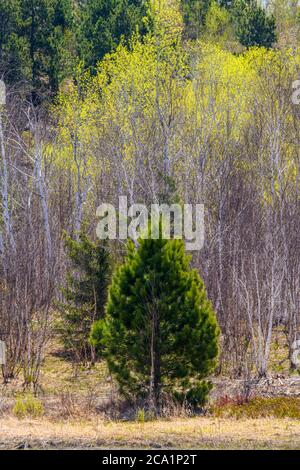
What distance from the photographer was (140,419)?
46.1 ft

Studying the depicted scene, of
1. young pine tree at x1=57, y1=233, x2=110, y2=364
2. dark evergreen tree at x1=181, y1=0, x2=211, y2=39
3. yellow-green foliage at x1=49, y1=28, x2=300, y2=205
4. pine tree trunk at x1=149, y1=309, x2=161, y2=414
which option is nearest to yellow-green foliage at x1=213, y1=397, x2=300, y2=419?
pine tree trunk at x1=149, y1=309, x2=161, y2=414

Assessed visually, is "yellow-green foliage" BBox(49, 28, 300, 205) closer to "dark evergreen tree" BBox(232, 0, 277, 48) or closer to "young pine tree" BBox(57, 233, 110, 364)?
"young pine tree" BBox(57, 233, 110, 364)

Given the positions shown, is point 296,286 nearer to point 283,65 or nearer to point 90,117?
point 283,65

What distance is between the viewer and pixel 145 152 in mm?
25734

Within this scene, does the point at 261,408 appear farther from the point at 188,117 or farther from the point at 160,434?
the point at 188,117

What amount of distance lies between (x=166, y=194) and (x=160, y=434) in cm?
971

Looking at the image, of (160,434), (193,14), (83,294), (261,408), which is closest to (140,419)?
(160,434)

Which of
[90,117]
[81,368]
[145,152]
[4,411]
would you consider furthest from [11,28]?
[4,411]

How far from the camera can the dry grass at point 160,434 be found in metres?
11.8

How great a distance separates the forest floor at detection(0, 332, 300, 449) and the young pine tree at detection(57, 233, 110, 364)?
0.86 meters

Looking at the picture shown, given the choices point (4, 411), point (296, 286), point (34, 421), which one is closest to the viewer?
point (34, 421)

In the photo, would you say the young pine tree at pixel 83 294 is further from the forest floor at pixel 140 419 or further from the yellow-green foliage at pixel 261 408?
the yellow-green foliage at pixel 261 408

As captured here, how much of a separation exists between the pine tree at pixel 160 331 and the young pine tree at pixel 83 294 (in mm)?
5061

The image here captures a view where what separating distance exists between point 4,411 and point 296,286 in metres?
7.08
